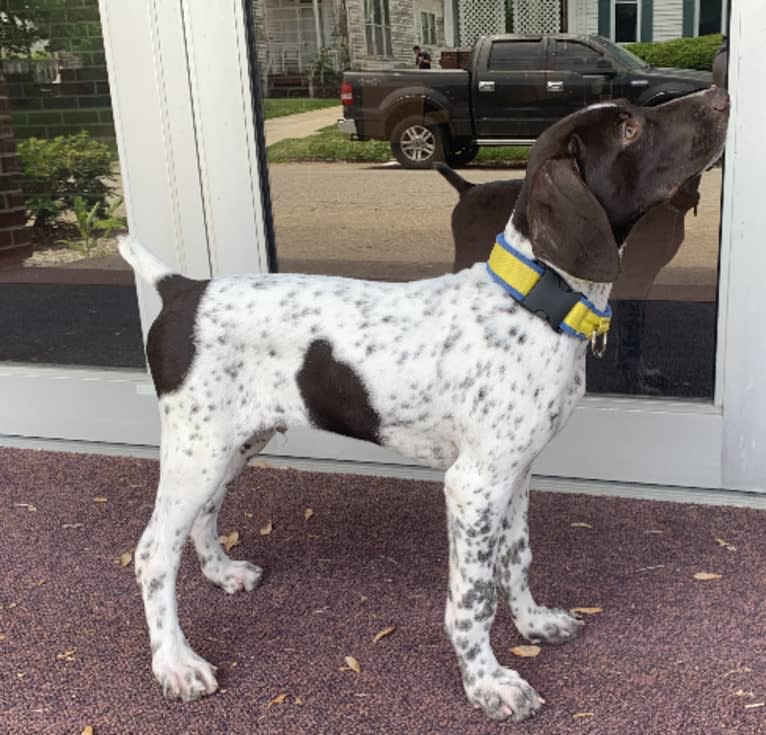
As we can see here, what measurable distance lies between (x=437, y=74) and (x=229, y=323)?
5.34 feet

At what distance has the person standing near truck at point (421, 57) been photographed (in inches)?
149

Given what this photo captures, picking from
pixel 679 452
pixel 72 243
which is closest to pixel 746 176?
pixel 679 452

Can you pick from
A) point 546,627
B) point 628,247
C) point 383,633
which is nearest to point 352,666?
point 383,633

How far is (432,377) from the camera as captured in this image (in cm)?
258

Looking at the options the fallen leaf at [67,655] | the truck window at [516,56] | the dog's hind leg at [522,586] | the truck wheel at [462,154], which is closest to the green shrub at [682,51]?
the truck window at [516,56]

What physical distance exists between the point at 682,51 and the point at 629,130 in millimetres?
1235

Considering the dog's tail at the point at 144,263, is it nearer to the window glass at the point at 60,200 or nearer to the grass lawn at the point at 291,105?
the grass lawn at the point at 291,105

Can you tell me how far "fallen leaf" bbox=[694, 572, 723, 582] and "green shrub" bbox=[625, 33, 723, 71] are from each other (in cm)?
168

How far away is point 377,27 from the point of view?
3809mm

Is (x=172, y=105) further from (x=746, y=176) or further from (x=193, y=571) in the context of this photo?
(x=746, y=176)

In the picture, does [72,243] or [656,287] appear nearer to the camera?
[656,287]

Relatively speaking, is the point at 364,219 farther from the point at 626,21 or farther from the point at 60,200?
the point at 60,200

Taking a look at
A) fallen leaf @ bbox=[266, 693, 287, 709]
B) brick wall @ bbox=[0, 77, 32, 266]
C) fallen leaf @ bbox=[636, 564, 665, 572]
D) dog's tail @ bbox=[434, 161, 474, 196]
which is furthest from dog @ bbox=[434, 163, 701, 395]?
brick wall @ bbox=[0, 77, 32, 266]

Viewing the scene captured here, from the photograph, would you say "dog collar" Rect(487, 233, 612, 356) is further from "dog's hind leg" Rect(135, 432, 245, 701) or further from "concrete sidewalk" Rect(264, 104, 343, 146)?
"concrete sidewalk" Rect(264, 104, 343, 146)
